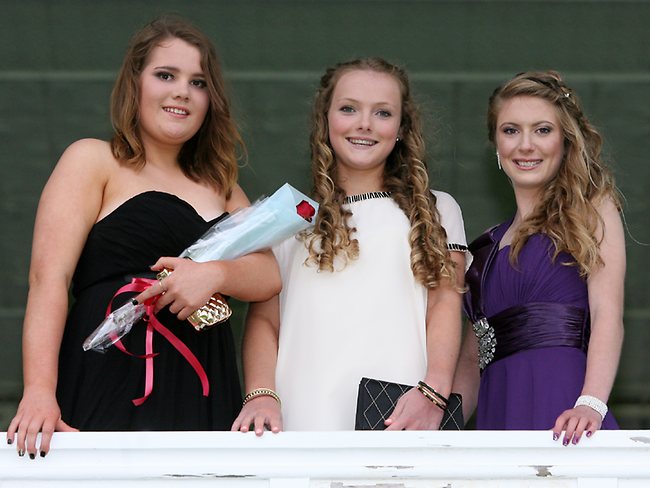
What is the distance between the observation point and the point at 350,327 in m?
2.62

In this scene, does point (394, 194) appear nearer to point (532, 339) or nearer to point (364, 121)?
point (364, 121)

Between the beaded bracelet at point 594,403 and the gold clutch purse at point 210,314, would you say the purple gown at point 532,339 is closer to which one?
the beaded bracelet at point 594,403

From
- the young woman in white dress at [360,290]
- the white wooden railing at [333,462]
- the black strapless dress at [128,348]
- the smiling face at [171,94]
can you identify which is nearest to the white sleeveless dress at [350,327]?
the young woman in white dress at [360,290]

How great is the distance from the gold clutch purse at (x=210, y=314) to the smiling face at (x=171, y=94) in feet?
1.53

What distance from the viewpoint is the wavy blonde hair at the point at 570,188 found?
2.56 metres

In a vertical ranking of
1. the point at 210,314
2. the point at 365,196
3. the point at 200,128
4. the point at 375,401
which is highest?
the point at 200,128

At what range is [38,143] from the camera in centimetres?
389

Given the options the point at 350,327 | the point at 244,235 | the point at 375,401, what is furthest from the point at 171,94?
the point at 375,401

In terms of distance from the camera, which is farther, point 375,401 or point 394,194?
point 394,194

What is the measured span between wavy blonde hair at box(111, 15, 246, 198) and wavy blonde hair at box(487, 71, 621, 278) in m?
0.74

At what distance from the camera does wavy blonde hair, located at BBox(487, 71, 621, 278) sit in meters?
2.56

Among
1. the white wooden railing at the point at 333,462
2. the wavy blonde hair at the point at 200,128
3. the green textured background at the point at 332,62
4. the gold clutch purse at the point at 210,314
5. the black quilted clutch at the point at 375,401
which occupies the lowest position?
the white wooden railing at the point at 333,462

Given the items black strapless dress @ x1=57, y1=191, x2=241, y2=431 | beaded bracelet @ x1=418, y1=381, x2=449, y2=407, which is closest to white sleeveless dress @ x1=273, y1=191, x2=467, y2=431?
beaded bracelet @ x1=418, y1=381, x2=449, y2=407

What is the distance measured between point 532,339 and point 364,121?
70 cm
